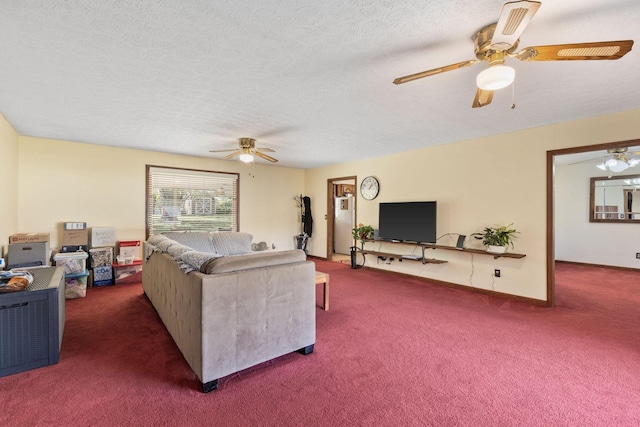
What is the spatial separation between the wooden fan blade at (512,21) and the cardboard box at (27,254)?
4.91m

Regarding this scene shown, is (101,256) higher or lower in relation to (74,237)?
lower

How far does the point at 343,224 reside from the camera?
7.66m

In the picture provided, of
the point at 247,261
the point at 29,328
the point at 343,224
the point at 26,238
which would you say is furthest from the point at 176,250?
the point at 343,224

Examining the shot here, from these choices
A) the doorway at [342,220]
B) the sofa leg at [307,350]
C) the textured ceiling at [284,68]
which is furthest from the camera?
the doorway at [342,220]

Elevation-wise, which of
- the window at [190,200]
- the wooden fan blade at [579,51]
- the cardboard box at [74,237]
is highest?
the wooden fan blade at [579,51]

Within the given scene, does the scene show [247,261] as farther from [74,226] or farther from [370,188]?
[370,188]

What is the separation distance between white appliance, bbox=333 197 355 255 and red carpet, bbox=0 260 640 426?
4.24 m

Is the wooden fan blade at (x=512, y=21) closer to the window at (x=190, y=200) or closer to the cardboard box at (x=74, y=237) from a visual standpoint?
the window at (x=190, y=200)

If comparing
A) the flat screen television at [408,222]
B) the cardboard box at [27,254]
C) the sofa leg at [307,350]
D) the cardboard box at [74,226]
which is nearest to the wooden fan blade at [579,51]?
the sofa leg at [307,350]

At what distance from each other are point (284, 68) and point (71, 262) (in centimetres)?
396

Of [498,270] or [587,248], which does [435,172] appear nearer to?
[498,270]

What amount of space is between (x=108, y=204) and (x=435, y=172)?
5.43 metres

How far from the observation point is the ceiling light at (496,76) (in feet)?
5.34

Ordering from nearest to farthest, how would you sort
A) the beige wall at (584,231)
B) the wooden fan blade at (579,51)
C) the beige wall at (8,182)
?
the wooden fan blade at (579,51) → the beige wall at (8,182) → the beige wall at (584,231)
